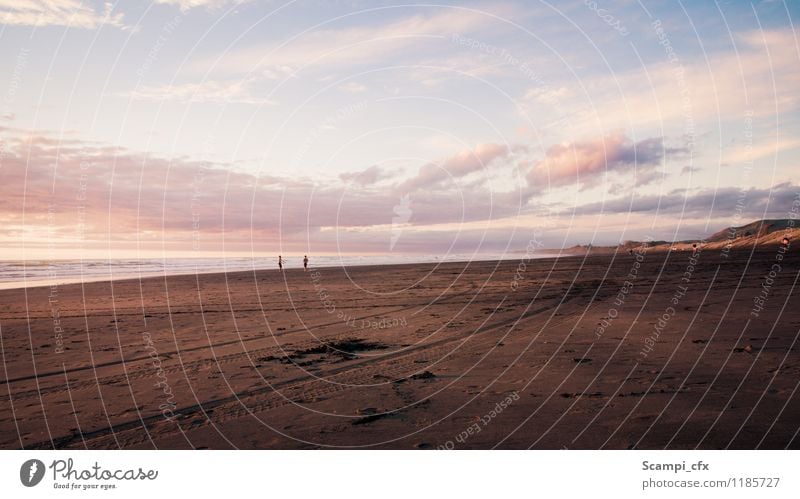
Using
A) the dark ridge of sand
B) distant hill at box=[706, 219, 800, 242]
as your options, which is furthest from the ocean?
distant hill at box=[706, 219, 800, 242]

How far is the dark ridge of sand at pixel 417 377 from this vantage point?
7891 millimetres

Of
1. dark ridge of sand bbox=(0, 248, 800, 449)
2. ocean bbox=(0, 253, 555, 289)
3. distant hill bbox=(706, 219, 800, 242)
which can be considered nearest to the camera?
dark ridge of sand bbox=(0, 248, 800, 449)

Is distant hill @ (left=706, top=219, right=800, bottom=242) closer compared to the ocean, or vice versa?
the ocean

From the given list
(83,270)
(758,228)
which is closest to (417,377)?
(83,270)

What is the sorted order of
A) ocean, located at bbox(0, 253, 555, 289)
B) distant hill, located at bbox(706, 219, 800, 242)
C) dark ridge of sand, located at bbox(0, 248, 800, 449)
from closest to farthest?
dark ridge of sand, located at bbox(0, 248, 800, 449) → ocean, located at bbox(0, 253, 555, 289) → distant hill, located at bbox(706, 219, 800, 242)

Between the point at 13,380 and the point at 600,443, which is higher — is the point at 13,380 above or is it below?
above

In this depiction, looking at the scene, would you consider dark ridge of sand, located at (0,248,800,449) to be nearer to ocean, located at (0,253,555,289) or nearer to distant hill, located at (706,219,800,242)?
ocean, located at (0,253,555,289)

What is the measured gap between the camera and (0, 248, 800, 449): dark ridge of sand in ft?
25.9

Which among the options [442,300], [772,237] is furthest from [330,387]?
[772,237]

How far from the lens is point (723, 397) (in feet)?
29.6

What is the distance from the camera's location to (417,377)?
1100cm
